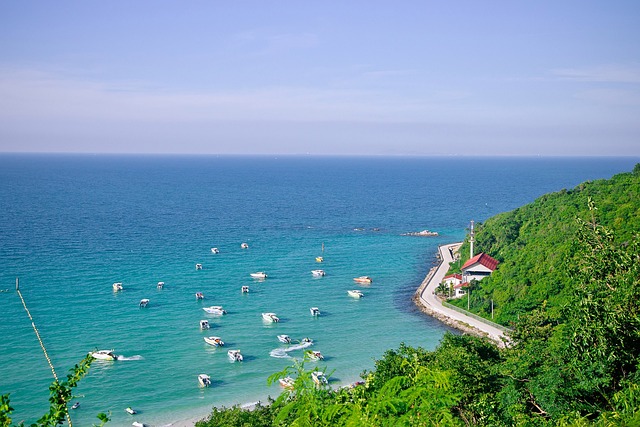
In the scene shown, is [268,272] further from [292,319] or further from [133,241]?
[133,241]

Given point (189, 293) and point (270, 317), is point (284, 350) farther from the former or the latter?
point (189, 293)

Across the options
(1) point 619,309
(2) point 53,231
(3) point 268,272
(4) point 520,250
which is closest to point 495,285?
(4) point 520,250

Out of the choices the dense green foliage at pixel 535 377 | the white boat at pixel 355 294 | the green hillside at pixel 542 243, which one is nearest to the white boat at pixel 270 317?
the white boat at pixel 355 294

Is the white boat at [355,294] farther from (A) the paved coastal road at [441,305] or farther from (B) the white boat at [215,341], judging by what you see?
(B) the white boat at [215,341]

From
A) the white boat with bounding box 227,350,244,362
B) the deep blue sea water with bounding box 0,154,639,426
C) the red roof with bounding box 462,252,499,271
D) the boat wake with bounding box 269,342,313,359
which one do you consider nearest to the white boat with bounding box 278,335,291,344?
the deep blue sea water with bounding box 0,154,639,426

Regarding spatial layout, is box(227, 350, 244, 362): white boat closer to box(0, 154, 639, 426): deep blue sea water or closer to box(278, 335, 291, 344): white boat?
box(0, 154, 639, 426): deep blue sea water
